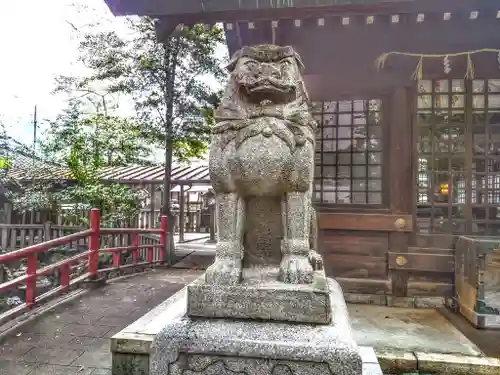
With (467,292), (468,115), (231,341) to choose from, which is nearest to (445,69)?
(468,115)

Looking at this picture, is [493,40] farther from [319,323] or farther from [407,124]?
[319,323]

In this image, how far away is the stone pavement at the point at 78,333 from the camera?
130 inches

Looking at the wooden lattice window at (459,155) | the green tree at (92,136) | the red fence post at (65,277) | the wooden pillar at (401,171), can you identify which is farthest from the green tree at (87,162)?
the wooden lattice window at (459,155)

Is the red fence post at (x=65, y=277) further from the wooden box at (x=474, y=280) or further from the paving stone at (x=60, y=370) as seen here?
the wooden box at (x=474, y=280)

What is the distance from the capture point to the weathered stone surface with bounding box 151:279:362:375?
1.76 metres

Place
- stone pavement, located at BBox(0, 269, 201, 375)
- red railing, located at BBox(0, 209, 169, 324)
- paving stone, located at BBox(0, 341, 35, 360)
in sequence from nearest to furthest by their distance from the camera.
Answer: stone pavement, located at BBox(0, 269, 201, 375) → paving stone, located at BBox(0, 341, 35, 360) → red railing, located at BBox(0, 209, 169, 324)

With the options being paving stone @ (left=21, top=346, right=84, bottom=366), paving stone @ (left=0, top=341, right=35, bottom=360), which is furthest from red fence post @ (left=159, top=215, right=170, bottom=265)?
paving stone @ (left=21, top=346, right=84, bottom=366)

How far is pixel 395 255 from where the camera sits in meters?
5.16

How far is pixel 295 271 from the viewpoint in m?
2.05

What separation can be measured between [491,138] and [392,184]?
5.19 feet

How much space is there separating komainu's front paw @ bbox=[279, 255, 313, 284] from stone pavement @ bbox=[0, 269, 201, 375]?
216 cm

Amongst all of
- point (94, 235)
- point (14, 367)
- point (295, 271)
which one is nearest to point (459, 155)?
point (295, 271)

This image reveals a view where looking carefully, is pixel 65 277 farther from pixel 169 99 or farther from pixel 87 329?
pixel 169 99

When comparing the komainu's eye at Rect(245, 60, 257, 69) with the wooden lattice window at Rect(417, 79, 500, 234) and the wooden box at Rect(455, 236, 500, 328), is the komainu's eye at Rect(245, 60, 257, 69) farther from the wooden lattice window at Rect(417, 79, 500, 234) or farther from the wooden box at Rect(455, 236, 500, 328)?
the wooden lattice window at Rect(417, 79, 500, 234)
